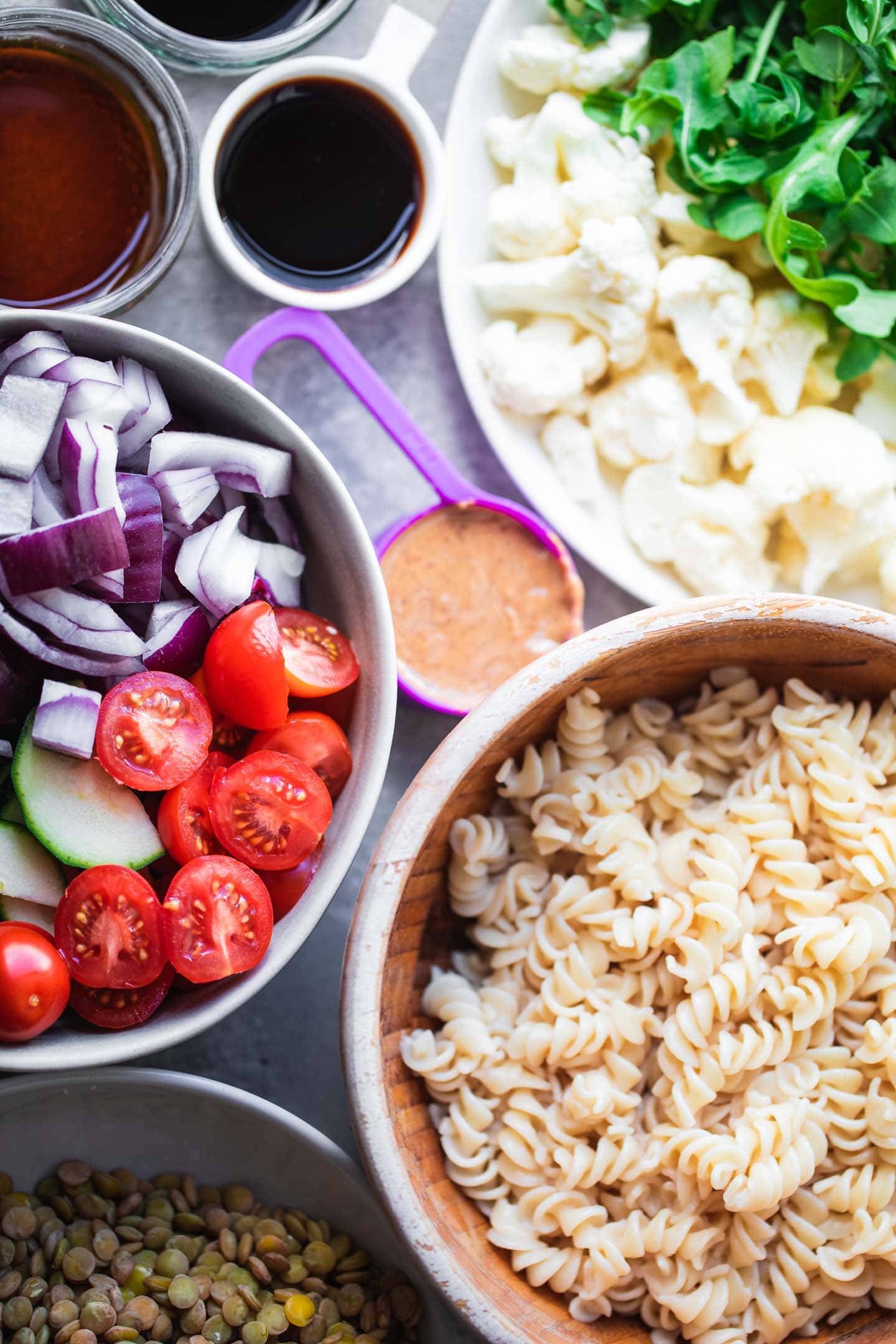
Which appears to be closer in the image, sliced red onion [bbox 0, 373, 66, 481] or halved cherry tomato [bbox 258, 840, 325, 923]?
sliced red onion [bbox 0, 373, 66, 481]

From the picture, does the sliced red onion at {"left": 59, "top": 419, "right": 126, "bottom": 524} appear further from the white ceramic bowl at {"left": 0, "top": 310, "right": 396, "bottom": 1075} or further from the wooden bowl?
the wooden bowl

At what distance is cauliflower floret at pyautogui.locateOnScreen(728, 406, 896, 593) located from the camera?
2.21 m

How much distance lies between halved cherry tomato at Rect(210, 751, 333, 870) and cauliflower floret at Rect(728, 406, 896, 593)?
108 centimetres

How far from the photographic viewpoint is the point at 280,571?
6.48 ft

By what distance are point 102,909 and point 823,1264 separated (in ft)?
4.22

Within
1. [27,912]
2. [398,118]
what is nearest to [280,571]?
[27,912]

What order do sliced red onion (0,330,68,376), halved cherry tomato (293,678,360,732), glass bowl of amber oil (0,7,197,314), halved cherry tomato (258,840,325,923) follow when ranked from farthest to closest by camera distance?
1. glass bowl of amber oil (0,7,197,314)
2. halved cherry tomato (293,678,360,732)
3. halved cherry tomato (258,840,325,923)
4. sliced red onion (0,330,68,376)

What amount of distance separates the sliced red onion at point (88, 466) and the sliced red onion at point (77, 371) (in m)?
0.07

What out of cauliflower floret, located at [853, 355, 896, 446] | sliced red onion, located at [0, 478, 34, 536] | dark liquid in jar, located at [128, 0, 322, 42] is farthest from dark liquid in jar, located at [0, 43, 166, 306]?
cauliflower floret, located at [853, 355, 896, 446]

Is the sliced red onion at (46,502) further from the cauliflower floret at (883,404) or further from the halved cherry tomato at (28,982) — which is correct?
the cauliflower floret at (883,404)

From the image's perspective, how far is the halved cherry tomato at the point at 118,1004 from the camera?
177 centimetres

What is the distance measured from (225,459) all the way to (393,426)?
1.65ft

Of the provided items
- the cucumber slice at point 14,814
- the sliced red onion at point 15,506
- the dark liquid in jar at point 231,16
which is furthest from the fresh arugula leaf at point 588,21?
the cucumber slice at point 14,814

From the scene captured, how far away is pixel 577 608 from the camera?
2.32 m
